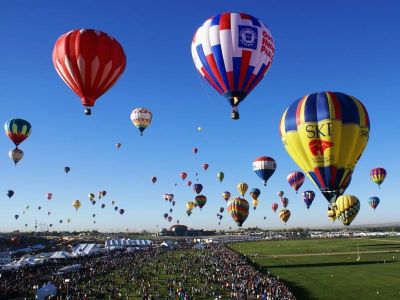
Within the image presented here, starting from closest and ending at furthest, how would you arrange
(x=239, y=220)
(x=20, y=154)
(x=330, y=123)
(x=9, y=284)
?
(x=330, y=123) → (x=9, y=284) → (x=239, y=220) → (x=20, y=154)

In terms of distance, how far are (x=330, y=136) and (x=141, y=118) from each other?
24.2 metres

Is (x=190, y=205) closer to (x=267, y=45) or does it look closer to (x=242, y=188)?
(x=242, y=188)

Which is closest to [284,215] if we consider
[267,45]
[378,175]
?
[378,175]

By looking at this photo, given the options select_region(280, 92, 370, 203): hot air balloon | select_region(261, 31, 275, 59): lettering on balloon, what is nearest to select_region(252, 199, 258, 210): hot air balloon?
select_region(280, 92, 370, 203): hot air balloon

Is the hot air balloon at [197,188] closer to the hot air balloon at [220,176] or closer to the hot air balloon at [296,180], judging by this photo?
the hot air balloon at [220,176]

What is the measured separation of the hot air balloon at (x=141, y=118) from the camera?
40.7 metres

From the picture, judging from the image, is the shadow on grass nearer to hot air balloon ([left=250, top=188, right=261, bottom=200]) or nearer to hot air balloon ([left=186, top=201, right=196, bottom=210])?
hot air balloon ([left=250, top=188, right=261, bottom=200])

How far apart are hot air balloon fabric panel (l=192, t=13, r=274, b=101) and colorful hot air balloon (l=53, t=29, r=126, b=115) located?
205 inches

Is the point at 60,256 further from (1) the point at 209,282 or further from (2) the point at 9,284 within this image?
(1) the point at 209,282

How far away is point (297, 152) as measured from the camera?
21.5 metres

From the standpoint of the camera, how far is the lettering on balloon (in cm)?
2148

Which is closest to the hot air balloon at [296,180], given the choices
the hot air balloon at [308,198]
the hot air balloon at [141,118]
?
the hot air balloon at [308,198]

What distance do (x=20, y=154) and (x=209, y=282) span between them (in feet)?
95.5

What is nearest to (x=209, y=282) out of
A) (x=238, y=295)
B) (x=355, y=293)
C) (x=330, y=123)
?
(x=238, y=295)
